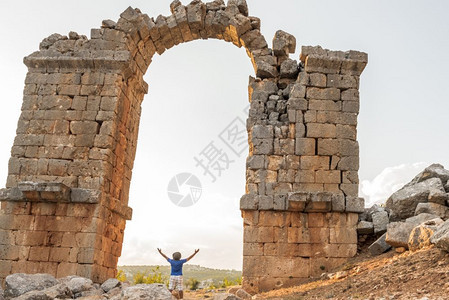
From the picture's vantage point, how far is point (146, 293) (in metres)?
5.38

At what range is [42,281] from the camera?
6.68 m

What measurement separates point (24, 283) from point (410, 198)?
6.92 m

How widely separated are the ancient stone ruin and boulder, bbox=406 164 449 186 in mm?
1592

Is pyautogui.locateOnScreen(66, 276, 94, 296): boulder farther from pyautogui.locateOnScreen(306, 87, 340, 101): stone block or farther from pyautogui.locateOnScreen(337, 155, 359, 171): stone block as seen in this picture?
pyautogui.locateOnScreen(306, 87, 340, 101): stone block

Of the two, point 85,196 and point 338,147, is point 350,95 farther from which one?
point 85,196

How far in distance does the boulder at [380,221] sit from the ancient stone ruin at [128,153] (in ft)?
1.48

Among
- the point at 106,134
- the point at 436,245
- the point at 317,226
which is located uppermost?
the point at 106,134

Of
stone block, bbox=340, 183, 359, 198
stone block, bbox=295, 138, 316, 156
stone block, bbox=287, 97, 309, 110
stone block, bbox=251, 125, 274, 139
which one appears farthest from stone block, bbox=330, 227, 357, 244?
stone block, bbox=287, 97, 309, 110

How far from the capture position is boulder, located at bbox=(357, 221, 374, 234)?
8234 mm

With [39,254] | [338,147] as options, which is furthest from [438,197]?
[39,254]

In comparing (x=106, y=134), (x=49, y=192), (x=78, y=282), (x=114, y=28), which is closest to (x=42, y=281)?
(x=78, y=282)

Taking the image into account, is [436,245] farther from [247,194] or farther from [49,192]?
[49,192]

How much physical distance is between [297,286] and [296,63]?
4624 mm

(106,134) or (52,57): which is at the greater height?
(52,57)
